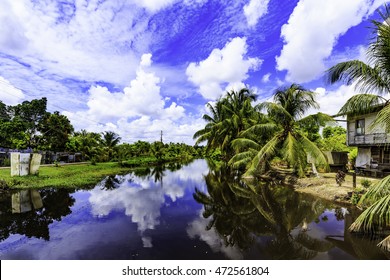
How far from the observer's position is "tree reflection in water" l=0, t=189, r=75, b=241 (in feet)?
25.6

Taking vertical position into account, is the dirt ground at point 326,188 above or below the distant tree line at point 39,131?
below

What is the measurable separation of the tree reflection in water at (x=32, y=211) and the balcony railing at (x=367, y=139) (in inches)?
773

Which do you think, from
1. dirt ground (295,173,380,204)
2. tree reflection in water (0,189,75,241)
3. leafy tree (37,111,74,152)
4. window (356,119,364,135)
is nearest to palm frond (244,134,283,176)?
dirt ground (295,173,380,204)

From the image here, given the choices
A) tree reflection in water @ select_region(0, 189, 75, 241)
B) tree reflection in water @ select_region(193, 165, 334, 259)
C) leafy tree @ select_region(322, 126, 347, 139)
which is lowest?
tree reflection in water @ select_region(0, 189, 75, 241)

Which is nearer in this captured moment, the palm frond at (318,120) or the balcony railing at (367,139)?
the palm frond at (318,120)

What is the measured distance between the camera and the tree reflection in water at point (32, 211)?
25.6 feet

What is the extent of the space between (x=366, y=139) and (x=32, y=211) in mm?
22276

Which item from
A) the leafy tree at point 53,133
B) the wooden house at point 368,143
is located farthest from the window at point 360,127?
the leafy tree at point 53,133

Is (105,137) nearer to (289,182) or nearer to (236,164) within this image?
(236,164)

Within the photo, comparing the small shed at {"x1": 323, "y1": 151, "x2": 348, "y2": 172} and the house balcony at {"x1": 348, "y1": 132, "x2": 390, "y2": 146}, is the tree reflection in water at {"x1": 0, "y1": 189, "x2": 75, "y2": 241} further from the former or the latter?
the small shed at {"x1": 323, "y1": 151, "x2": 348, "y2": 172}

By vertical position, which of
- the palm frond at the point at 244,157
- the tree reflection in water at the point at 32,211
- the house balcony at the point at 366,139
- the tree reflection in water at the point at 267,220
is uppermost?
the house balcony at the point at 366,139

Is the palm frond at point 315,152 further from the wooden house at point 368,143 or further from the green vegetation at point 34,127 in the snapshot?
the green vegetation at point 34,127

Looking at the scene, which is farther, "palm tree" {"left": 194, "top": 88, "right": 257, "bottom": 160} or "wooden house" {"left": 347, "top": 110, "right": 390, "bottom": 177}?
"palm tree" {"left": 194, "top": 88, "right": 257, "bottom": 160}

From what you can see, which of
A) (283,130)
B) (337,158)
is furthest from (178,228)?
(337,158)
